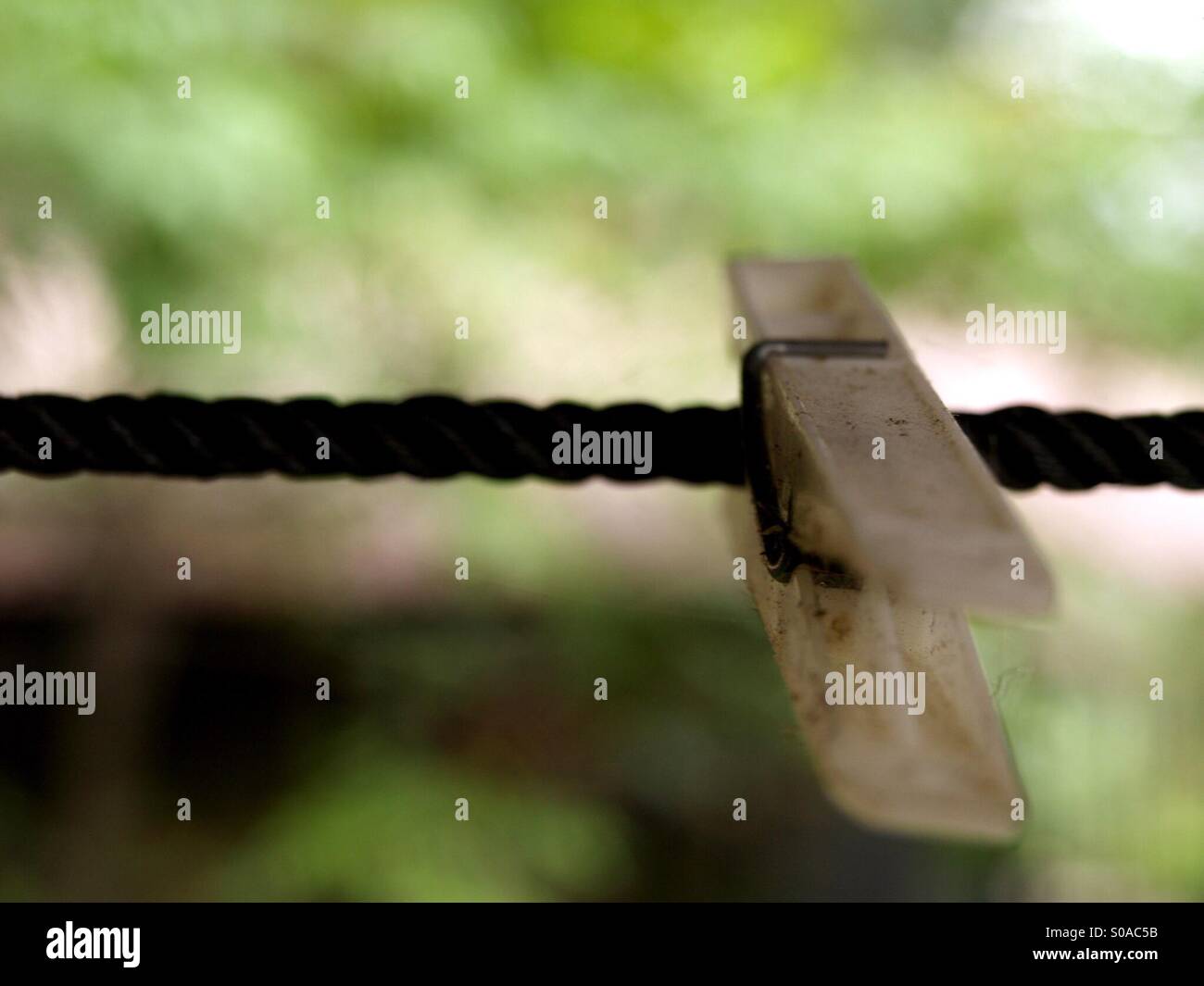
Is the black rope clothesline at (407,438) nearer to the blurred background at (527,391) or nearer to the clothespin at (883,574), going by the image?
the clothespin at (883,574)

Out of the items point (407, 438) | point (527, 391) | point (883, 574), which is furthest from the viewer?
point (527, 391)

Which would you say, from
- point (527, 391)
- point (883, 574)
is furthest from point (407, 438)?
point (527, 391)

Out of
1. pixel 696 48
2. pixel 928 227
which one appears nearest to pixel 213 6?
pixel 696 48

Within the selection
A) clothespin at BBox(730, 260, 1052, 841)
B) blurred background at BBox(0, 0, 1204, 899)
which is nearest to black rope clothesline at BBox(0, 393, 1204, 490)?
clothespin at BBox(730, 260, 1052, 841)

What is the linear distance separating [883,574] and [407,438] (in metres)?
0.30

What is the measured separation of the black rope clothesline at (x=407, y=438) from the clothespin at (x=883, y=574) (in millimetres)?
119

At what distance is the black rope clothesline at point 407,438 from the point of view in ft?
1.67

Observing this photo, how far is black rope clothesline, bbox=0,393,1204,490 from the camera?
51cm

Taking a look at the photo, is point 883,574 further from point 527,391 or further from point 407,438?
point 527,391

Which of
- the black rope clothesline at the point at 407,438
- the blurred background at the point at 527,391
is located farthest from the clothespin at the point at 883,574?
the blurred background at the point at 527,391

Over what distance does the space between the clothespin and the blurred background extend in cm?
81

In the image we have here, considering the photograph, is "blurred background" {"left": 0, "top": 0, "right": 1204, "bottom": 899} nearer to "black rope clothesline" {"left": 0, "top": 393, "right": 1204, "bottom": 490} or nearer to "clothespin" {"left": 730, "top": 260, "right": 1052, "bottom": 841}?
"black rope clothesline" {"left": 0, "top": 393, "right": 1204, "bottom": 490}

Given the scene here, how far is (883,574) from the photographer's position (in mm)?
259

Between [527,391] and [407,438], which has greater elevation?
[527,391]
